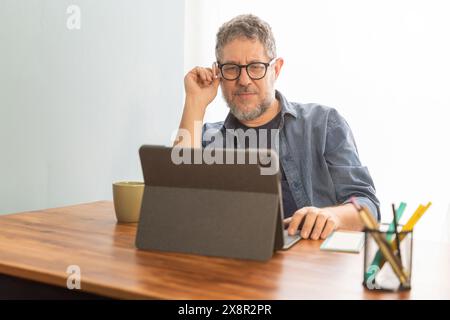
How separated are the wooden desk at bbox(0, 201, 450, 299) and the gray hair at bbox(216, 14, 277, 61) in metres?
0.89

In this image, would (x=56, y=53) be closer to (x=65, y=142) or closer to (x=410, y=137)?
(x=65, y=142)

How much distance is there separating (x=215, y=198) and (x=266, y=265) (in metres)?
0.16

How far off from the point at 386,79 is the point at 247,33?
2.39 feet

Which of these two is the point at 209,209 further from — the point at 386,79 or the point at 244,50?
the point at 386,79

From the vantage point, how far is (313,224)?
1225 millimetres

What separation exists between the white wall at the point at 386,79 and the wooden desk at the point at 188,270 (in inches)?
44.1

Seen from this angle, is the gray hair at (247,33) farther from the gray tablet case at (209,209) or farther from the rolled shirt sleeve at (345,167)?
the gray tablet case at (209,209)

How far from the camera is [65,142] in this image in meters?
2.02

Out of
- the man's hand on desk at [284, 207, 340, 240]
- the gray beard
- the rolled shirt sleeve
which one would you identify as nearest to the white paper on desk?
the man's hand on desk at [284, 207, 340, 240]

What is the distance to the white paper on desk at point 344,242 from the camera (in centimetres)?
111

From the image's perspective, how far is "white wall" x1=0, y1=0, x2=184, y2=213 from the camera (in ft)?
5.95
